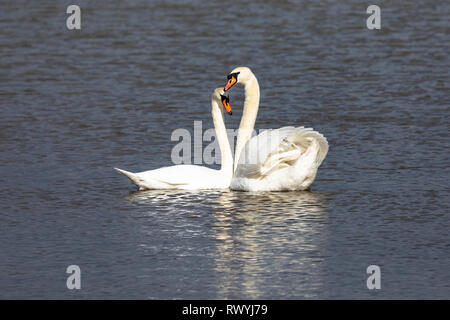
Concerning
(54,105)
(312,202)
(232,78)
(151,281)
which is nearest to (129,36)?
(54,105)

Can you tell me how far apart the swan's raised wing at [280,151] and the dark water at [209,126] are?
1.33 feet

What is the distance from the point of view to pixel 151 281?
11000 mm

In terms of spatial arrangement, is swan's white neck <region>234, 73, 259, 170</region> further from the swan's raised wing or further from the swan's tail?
the swan's tail

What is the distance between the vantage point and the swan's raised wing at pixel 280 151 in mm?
14805

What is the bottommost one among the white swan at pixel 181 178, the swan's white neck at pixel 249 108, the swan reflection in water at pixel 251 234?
the swan reflection in water at pixel 251 234

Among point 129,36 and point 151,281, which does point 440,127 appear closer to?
point 151,281

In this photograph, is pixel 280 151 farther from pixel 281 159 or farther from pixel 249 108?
pixel 249 108

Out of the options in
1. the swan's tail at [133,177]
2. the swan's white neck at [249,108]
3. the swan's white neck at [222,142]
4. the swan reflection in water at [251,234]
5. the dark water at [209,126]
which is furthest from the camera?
the swan's white neck at [249,108]

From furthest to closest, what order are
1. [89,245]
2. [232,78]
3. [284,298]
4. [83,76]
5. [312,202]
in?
[83,76]
[232,78]
[312,202]
[89,245]
[284,298]

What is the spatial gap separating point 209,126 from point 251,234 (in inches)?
245

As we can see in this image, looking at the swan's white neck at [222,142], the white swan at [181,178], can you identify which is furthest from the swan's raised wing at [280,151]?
the swan's white neck at [222,142]

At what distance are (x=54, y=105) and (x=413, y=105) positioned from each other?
6.71 meters

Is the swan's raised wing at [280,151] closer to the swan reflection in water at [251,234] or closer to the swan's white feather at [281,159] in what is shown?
the swan's white feather at [281,159]

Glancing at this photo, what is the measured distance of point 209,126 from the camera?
18750 millimetres
